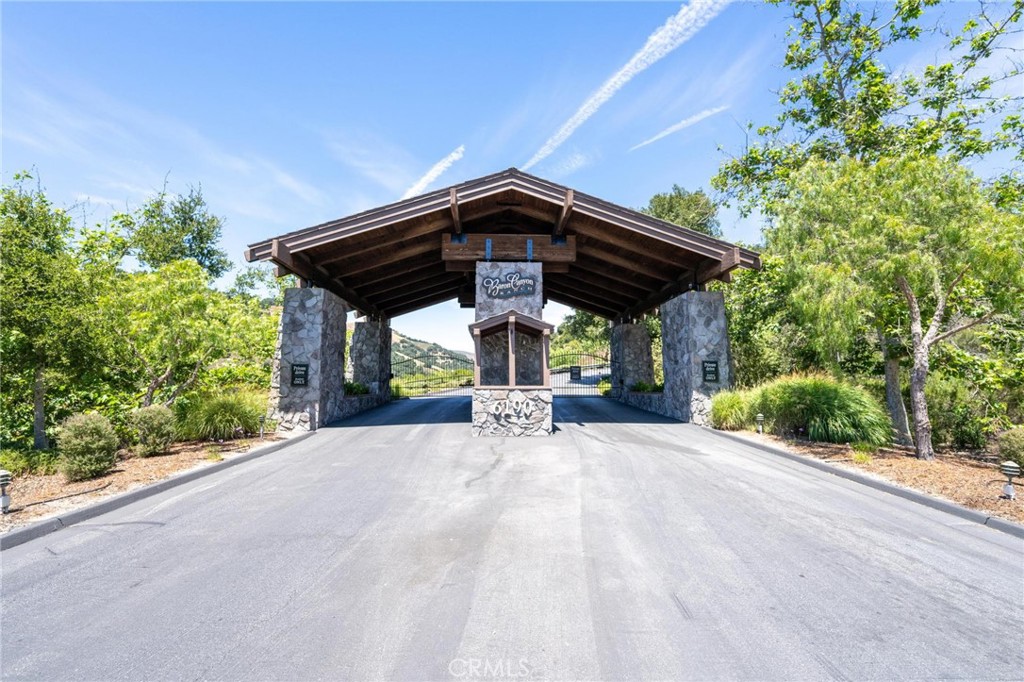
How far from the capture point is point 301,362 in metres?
12.1

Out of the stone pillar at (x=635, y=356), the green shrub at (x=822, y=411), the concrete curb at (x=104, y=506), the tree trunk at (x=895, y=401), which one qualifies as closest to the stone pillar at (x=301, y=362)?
the concrete curb at (x=104, y=506)

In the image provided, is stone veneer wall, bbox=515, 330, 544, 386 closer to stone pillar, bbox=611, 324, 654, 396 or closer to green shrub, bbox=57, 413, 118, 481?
stone pillar, bbox=611, 324, 654, 396

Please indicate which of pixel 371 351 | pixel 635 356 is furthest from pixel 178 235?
pixel 635 356

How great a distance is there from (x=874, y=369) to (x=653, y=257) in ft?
22.0

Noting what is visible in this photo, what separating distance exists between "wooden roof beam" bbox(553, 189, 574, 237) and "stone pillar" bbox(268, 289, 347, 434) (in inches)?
282

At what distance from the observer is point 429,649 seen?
9.05ft

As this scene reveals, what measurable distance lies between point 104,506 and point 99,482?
1.50 m

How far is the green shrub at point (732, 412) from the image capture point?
11505mm

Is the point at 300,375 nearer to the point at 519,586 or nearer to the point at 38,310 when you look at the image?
the point at 38,310

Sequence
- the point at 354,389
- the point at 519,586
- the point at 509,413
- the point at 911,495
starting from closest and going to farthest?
the point at 519,586
the point at 911,495
the point at 509,413
the point at 354,389

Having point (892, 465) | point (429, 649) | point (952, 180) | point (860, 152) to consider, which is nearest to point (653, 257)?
point (952, 180)

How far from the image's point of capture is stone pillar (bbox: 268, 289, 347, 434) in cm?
1202

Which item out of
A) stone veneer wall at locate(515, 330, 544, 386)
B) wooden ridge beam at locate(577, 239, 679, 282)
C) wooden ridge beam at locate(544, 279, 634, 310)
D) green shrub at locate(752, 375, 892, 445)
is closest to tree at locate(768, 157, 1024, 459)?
green shrub at locate(752, 375, 892, 445)

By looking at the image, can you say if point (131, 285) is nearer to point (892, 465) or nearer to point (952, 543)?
point (952, 543)
